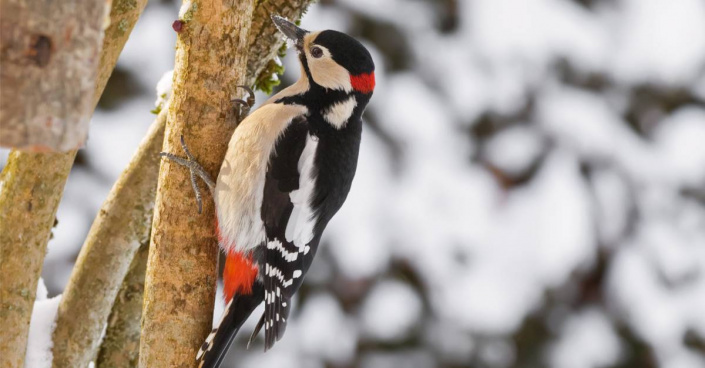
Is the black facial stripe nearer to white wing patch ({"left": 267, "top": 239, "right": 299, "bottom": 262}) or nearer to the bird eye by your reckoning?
the bird eye

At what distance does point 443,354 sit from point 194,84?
383cm

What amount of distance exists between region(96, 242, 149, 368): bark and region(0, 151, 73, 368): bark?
56 centimetres

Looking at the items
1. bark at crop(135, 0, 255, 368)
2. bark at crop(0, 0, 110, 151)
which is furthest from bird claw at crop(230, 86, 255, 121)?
bark at crop(0, 0, 110, 151)

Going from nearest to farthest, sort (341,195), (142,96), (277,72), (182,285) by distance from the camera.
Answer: (182,285)
(341,195)
(277,72)
(142,96)

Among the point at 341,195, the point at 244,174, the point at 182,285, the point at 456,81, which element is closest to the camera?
the point at 182,285

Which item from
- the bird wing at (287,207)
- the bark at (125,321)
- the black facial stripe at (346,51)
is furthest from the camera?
the bark at (125,321)

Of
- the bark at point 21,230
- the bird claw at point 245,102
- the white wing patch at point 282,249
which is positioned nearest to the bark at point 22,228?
the bark at point 21,230

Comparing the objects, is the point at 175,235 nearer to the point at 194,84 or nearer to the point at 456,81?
the point at 194,84

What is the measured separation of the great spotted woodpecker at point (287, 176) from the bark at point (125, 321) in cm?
40

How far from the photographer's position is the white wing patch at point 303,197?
2621mm

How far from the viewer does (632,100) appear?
638 centimetres

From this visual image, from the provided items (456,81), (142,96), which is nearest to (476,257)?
(456,81)

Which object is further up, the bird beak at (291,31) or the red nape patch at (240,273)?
the bird beak at (291,31)

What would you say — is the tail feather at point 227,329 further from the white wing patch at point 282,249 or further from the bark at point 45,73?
the bark at point 45,73
